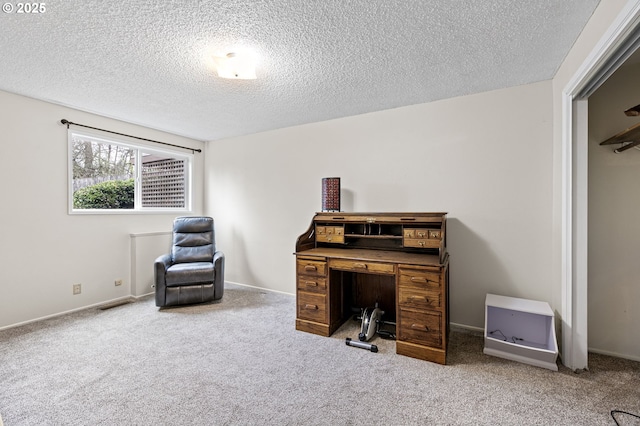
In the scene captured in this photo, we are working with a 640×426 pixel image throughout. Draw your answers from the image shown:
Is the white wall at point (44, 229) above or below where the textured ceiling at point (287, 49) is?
below

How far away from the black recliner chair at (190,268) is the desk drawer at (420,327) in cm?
232

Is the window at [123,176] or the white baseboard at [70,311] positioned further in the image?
the window at [123,176]

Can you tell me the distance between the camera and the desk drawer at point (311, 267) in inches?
103

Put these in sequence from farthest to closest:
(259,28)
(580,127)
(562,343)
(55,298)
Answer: (55,298) → (562,343) → (580,127) → (259,28)

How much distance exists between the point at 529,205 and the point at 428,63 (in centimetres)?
154

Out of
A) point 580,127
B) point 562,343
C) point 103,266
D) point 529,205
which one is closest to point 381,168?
point 529,205

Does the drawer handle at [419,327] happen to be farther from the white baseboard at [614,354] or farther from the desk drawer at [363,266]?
the white baseboard at [614,354]

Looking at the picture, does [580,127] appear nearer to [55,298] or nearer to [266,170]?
[266,170]

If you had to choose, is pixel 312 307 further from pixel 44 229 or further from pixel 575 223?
pixel 44 229

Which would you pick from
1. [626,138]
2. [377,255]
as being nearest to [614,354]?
[626,138]

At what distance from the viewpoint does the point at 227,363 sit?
2135 millimetres

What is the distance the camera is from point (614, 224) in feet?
6.98

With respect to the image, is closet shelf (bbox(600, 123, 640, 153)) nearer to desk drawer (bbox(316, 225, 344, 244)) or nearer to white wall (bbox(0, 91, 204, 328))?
desk drawer (bbox(316, 225, 344, 244))

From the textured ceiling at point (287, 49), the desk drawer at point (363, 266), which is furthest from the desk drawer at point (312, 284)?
the textured ceiling at point (287, 49)
